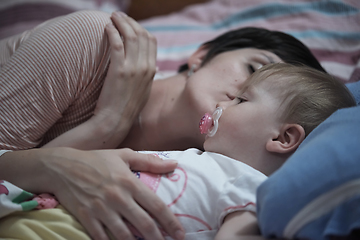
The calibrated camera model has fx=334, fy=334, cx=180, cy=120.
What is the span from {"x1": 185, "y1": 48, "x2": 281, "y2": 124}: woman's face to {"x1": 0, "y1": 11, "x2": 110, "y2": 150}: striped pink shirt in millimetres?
301

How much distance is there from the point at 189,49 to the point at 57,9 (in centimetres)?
73

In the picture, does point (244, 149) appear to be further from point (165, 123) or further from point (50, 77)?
point (50, 77)

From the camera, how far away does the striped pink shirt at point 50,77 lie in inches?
38.1

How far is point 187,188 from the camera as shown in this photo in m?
0.75

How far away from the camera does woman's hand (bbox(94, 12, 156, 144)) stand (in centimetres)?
103

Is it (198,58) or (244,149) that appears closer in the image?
(244,149)

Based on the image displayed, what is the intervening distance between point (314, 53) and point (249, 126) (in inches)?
36.3

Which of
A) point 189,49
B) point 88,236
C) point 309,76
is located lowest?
point 88,236

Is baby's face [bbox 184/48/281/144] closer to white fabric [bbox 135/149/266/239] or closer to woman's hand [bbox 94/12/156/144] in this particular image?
woman's hand [bbox 94/12/156/144]

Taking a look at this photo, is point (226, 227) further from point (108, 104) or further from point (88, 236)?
point (108, 104)

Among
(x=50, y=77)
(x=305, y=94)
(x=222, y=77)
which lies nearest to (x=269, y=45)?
(x=222, y=77)

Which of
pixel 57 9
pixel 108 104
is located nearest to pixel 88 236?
pixel 108 104

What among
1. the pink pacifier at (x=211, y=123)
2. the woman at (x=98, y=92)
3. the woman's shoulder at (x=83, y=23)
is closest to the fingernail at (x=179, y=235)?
the woman at (x=98, y=92)

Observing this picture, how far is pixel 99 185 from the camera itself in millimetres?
725
